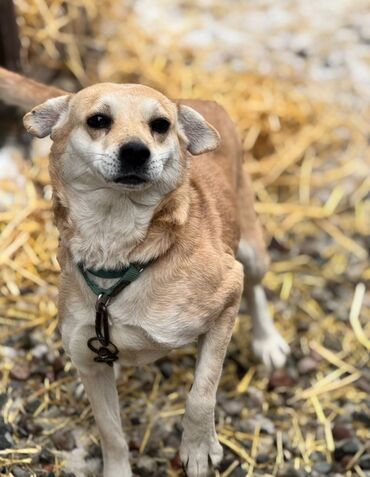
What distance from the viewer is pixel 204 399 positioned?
135 inches

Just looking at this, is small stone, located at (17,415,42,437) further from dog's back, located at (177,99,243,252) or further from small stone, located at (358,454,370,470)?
small stone, located at (358,454,370,470)

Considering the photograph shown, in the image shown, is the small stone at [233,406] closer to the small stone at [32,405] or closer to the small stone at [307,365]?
the small stone at [307,365]

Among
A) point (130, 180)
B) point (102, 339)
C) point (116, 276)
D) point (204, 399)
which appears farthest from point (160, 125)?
point (204, 399)

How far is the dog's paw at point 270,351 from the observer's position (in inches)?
179

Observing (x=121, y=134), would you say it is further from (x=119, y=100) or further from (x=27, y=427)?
(x=27, y=427)

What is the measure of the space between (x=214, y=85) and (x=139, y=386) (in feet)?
8.50

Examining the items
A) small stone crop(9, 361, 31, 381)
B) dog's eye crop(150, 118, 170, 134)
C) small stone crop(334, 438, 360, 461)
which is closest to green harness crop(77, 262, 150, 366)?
dog's eye crop(150, 118, 170, 134)

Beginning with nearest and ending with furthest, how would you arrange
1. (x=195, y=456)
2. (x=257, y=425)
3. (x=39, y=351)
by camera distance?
(x=195, y=456), (x=257, y=425), (x=39, y=351)

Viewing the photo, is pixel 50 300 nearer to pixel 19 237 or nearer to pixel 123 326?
pixel 19 237

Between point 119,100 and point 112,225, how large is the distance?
1.51 ft

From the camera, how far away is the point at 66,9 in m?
6.02

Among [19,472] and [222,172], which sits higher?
[222,172]

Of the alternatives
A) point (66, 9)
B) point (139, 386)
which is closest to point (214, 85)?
point (66, 9)

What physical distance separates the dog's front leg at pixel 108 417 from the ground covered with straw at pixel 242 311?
215mm
